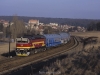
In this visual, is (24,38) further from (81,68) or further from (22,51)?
(81,68)

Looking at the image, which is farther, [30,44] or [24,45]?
[30,44]

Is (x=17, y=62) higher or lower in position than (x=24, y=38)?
lower

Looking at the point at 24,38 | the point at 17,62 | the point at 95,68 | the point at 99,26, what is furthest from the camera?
the point at 99,26

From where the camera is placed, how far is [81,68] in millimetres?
17828

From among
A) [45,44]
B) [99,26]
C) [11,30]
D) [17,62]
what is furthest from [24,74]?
[99,26]

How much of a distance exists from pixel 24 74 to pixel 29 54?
15.2 m

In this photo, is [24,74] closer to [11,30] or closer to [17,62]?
[17,62]

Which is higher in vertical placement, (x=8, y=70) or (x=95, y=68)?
(x=95, y=68)

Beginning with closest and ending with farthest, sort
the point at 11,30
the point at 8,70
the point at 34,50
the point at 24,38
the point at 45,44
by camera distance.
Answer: the point at 8,70
the point at 24,38
the point at 34,50
the point at 45,44
the point at 11,30

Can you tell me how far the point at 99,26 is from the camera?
452 feet

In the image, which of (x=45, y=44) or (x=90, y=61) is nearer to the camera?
(x=90, y=61)

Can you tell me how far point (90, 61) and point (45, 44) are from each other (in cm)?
2448

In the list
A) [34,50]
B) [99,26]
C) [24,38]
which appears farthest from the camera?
[99,26]

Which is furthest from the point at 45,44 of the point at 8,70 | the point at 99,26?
the point at 99,26
